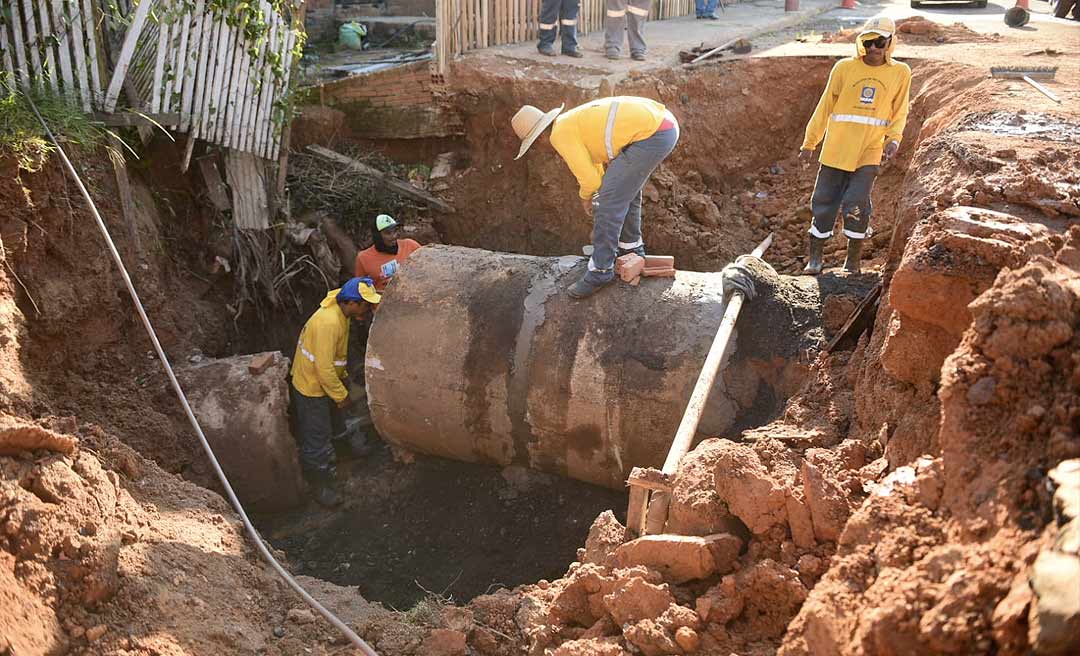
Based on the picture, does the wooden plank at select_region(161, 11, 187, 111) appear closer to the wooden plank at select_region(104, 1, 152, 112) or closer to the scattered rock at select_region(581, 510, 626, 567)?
the wooden plank at select_region(104, 1, 152, 112)

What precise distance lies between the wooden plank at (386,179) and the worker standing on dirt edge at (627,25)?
7.75 ft

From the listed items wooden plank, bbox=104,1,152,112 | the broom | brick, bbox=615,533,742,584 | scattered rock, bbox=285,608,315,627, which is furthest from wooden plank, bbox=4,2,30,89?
the broom

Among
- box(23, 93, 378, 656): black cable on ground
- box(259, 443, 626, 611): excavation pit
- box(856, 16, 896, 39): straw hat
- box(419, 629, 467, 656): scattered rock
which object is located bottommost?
box(259, 443, 626, 611): excavation pit

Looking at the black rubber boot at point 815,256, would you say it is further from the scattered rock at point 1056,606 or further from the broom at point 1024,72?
the scattered rock at point 1056,606

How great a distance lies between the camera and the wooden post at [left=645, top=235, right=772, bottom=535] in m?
3.39

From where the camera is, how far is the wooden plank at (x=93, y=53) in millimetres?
5652

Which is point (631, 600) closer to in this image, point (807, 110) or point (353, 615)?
point (353, 615)

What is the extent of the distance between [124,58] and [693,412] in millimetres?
4901

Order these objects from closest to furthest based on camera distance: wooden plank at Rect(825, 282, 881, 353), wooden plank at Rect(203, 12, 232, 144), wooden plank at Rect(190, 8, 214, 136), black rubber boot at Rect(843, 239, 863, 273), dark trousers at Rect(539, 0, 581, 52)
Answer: wooden plank at Rect(825, 282, 881, 353) → black rubber boot at Rect(843, 239, 863, 273) → wooden plank at Rect(190, 8, 214, 136) → wooden plank at Rect(203, 12, 232, 144) → dark trousers at Rect(539, 0, 581, 52)

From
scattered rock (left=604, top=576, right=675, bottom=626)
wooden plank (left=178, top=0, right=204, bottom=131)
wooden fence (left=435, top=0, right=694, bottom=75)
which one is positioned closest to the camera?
scattered rock (left=604, top=576, right=675, bottom=626)

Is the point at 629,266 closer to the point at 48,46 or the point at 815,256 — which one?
the point at 815,256

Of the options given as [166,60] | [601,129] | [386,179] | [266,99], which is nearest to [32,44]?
[166,60]

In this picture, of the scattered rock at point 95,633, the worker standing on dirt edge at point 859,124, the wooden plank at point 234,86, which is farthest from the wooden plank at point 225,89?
the worker standing on dirt edge at point 859,124

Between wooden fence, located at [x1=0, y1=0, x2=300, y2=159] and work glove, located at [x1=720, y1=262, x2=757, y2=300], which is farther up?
wooden fence, located at [x1=0, y1=0, x2=300, y2=159]
